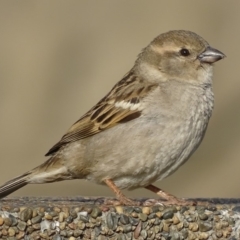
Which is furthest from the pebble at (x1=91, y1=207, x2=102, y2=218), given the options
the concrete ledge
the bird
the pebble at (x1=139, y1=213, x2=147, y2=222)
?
the bird

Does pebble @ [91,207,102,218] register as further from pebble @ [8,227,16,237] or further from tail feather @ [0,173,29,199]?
tail feather @ [0,173,29,199]

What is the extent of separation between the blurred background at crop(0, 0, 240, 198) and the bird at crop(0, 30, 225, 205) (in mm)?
3423

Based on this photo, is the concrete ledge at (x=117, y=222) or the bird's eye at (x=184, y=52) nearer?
the concrete ledge at (x=117, y=222)

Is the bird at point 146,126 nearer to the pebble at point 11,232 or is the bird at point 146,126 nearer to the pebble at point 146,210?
the pebble at point 146,210

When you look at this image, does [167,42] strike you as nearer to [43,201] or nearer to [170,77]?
[170,77]

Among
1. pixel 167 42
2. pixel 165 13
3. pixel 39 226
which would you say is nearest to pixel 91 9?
pixel 165 13

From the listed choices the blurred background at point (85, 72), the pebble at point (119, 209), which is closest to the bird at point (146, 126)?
the pebble at point (119, 209)

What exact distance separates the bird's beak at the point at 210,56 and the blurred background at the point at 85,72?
3579 mm

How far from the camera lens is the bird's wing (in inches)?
223

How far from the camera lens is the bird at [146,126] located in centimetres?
546

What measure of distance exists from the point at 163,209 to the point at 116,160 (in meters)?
1.07

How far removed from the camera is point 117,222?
4.41 meters

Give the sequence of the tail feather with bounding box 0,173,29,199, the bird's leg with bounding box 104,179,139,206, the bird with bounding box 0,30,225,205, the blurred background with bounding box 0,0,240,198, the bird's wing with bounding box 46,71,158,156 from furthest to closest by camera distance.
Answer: the blurred background with bounding box 0,0,240,198
the bird's wing with bounding box 46,71,158,156
the tail feather with bounding box 0,173,29,199
the bird with bounding box 0,30,225,205
the bird's leg with bounding box 104,179,139,206

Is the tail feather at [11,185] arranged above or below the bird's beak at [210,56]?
below
